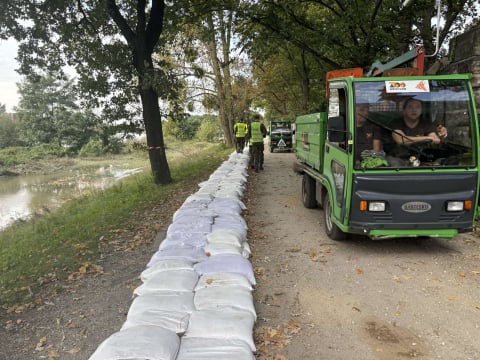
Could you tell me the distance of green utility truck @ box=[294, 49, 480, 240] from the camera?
4.89 meters

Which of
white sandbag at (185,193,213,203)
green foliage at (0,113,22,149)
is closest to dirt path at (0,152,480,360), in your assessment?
white sandbag at (185,193,213,203)

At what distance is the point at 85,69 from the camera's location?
495 inches

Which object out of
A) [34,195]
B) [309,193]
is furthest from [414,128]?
[34,195]

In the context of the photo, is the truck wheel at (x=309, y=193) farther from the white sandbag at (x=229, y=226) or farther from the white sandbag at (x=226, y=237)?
the white sandbag at (x=226, y=237)

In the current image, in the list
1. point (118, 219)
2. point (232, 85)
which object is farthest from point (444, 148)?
point (232, 85)

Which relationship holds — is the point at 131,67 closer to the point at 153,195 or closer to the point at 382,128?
the point at 153,195

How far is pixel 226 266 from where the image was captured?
4.28 metres

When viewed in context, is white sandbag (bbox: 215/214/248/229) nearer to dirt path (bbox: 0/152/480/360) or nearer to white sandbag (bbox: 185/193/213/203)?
dirt path (bbox: 0/152/480/360)

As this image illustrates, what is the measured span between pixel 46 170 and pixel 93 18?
32.3 metres

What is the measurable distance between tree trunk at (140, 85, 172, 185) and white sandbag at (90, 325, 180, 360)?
964 centimetres

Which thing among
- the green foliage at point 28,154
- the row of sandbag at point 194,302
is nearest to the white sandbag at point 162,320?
the row of sandbag at point 194,302

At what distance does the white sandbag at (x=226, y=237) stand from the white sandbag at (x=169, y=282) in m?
0.92

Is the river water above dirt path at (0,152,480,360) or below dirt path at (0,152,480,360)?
below

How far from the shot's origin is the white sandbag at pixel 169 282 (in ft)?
12.3
